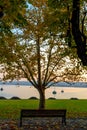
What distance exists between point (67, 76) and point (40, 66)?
279cm

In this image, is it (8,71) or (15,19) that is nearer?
(15,19)

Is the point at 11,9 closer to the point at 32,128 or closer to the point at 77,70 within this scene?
the point at 32,128

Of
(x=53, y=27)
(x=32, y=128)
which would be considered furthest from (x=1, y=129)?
(x=53, y=27)

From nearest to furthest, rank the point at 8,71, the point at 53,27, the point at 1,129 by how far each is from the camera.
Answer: the point at 1,129
the point at 53,27
the point at 8,71

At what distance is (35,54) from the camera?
34.9 meters

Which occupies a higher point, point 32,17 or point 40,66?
point 32,17

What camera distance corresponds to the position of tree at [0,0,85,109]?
33.5m

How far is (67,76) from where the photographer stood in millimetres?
36312

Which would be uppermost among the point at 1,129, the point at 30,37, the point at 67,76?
the point at 30,37

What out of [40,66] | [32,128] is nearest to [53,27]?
[32,128]

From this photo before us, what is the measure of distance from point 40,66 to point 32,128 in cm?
1551

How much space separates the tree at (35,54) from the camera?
33.5 metres

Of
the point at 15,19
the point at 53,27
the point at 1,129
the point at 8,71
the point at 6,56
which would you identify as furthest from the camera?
the point at 8,71

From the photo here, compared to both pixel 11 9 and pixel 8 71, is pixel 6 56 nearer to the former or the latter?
pixel 8 71
